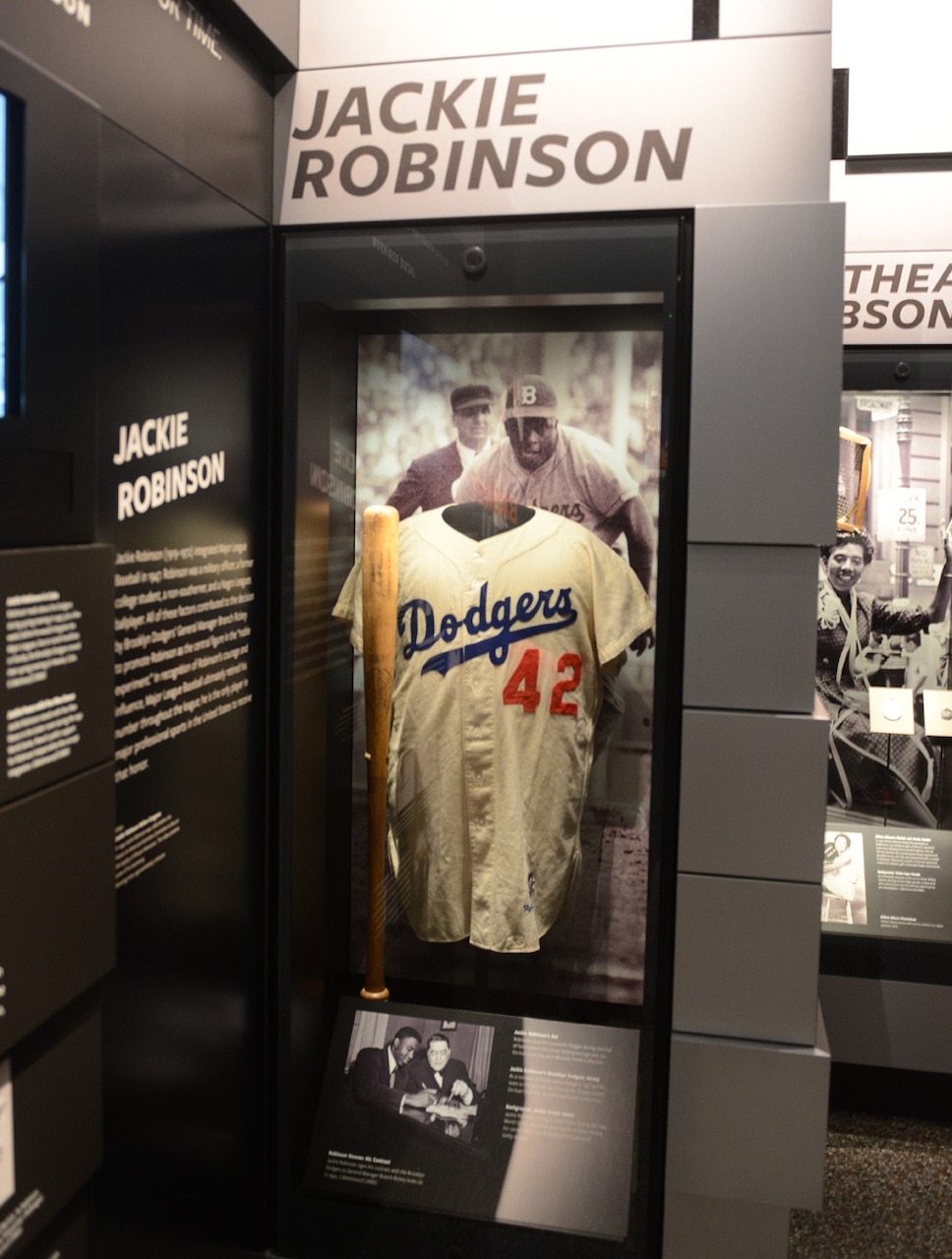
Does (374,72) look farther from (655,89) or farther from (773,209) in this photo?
(773,209)

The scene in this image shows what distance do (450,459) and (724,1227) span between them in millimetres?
1557

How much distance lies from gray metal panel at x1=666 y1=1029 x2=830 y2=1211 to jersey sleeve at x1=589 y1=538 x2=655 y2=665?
752 millimetres

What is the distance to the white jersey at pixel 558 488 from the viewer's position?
7.02 feet

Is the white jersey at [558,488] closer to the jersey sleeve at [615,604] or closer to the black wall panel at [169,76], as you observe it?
the jersey sleeve at [615,604]

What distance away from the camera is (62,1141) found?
1375 mm

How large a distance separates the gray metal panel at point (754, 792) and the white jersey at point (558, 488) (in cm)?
41

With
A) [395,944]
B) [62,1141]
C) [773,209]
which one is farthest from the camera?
[395,944]

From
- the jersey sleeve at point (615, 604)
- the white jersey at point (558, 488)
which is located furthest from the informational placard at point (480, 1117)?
the white jersey at point (558, 488)

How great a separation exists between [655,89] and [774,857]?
1.39m

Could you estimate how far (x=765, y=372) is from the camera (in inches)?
77.7

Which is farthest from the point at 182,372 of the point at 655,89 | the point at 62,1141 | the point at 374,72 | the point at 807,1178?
the point at 807,1178

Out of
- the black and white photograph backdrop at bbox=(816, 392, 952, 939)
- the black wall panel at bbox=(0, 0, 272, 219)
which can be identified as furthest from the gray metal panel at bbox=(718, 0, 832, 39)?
the black and white photograph backdrop at bbox=(816, 392, 952, 939)

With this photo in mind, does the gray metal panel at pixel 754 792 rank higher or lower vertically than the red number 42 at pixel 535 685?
lower

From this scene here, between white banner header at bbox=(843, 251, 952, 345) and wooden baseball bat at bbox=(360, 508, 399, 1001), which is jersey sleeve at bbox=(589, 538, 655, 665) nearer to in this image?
wooden baseball bat at bbox=(360, 508, 399, 1001)
